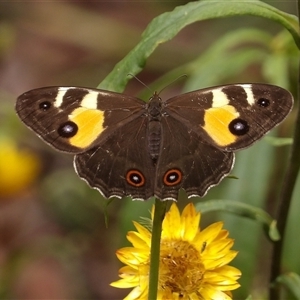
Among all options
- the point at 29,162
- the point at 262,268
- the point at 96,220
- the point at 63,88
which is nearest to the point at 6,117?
Result: the point at 29,162

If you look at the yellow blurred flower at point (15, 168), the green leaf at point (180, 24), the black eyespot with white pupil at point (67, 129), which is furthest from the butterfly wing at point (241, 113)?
the yellow blurred flower at point (15, 168)

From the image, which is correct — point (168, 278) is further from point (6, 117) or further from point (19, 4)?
point (19, 4)

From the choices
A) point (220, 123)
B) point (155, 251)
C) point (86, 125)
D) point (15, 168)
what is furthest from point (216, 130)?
point (15, 168)

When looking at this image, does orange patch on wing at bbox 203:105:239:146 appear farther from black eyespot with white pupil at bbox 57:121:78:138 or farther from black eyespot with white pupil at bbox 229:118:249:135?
black eyespot with white pupil at bbox 57:121:78:138

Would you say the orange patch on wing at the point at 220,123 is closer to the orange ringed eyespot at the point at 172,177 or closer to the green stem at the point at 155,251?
the orange ringed eyespot at the point at 172,177

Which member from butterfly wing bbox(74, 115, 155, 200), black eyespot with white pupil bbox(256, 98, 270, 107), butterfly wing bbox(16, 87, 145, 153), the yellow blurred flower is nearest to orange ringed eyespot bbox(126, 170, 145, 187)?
butterfly wing bbox(74, 115, 155, 200)

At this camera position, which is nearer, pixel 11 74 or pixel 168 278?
pixel 168 278
